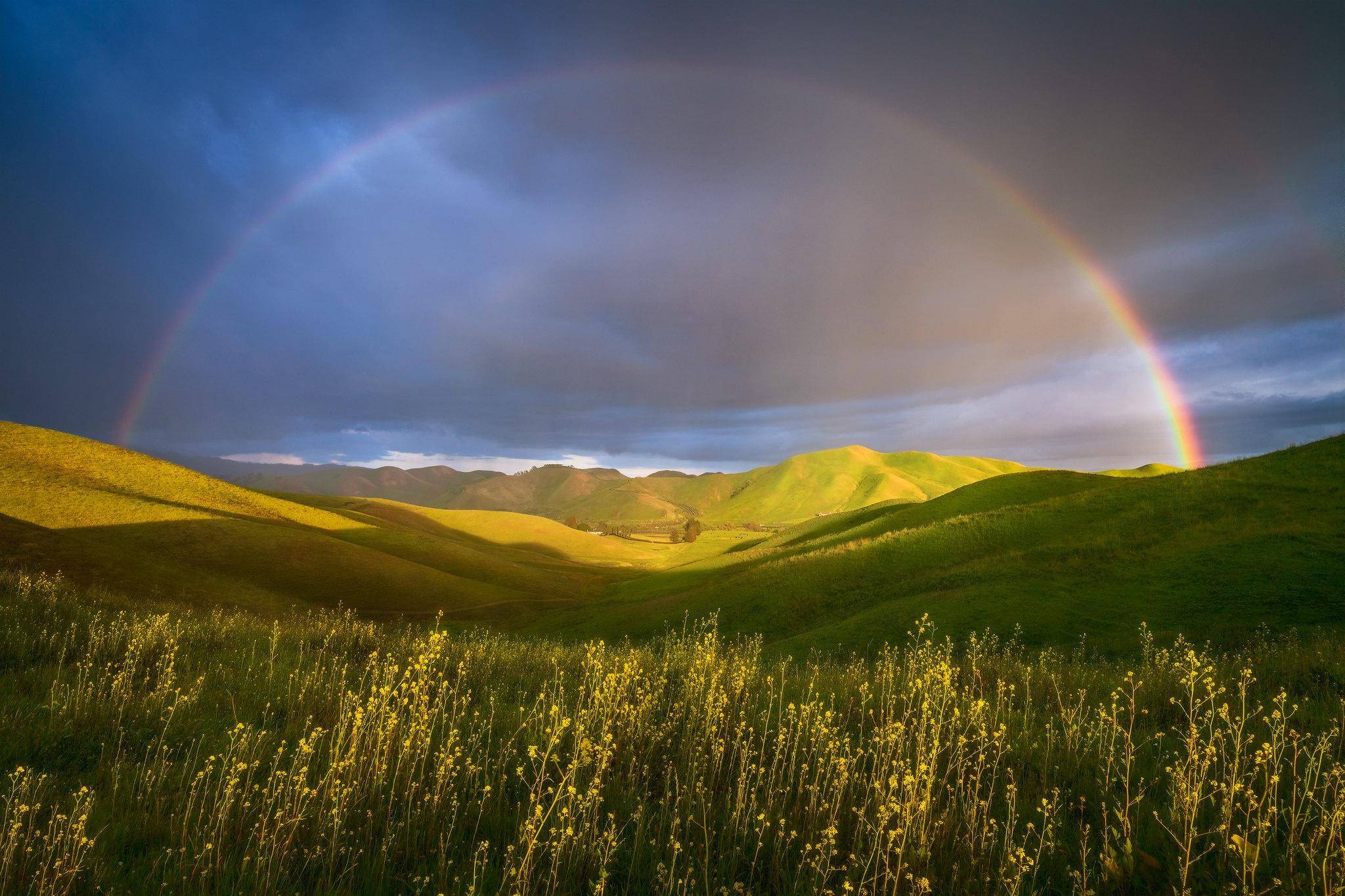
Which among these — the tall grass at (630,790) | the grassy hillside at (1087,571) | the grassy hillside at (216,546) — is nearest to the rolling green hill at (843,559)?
the grassy hillside at (1087,571)

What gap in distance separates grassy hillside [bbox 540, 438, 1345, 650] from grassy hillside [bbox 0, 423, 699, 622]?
54.2 ft

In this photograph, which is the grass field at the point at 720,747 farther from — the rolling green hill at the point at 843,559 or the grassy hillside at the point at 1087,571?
the rolling green hill at the point at 843,559

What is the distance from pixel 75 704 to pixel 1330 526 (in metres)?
34.5

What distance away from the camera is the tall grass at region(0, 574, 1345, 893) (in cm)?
368

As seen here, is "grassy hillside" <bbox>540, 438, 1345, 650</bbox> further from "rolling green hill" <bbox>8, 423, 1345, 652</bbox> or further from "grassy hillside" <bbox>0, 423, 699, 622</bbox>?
"grassy hillside" <bbox>0, 423, 699, 622</bbox>

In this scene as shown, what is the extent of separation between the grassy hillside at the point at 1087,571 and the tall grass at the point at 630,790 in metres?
12.7

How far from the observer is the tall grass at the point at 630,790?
3.68 metres

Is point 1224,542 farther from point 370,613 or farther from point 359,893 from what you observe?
point 370,613

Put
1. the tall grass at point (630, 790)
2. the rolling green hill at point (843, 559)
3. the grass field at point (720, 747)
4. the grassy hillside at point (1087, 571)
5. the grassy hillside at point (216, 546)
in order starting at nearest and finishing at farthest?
the tall grass at point (630, 790) < the grass field at point (720, 747) < the grassy hillside at point (1087, 571) < the rolling green hill at point (843, 559) < the grassy hillside at point (216, 546)

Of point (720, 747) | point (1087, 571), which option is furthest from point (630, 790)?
point (1087, 571)

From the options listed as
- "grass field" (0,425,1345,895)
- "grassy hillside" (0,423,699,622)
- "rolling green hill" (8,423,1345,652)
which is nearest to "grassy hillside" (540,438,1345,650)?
"rolling green hill" (8,423,1345,652)

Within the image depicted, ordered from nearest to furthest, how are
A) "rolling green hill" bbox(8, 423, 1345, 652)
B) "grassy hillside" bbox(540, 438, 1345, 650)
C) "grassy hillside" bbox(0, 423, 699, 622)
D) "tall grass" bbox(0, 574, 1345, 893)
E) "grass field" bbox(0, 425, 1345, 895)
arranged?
1. "tall grass" bbox(0, 574, 1345, 893)
2. "grass field" bbox(0, 425, 1345, 895)
3. "grassy hillside" bbox(540, 438, 1345, 650)
4. "rolling green hill" bbox(8, 423, 1345, 652)
5. "grassy hillside" bbox(0, 423, 699, 622)

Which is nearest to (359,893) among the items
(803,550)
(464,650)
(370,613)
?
(464,650)

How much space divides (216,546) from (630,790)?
191 feet
